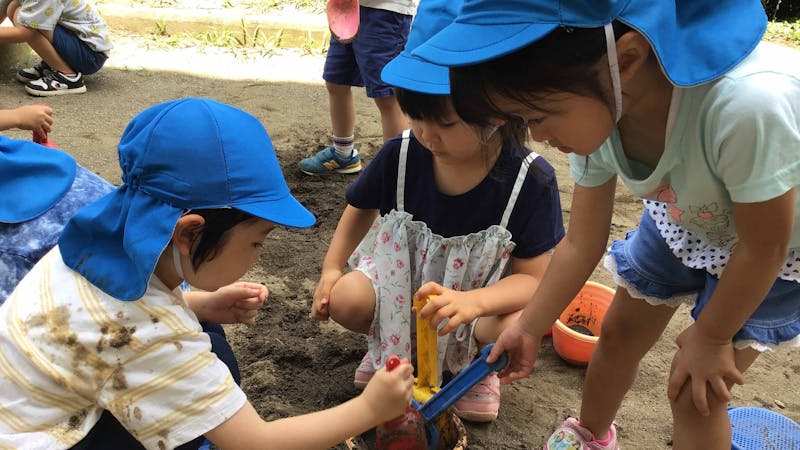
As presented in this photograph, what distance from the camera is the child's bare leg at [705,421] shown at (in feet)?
4.34

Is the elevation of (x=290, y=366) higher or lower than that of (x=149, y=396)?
lower

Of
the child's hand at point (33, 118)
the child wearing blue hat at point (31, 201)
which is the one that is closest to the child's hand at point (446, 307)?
the child wearing blue hat at point (31, 201)

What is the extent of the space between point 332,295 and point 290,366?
30 cm

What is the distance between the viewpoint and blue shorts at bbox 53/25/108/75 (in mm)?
4059

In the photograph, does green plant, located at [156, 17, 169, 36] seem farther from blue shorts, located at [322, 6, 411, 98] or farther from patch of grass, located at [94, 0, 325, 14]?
blue shorts, located at [322, 6, 411, 98]

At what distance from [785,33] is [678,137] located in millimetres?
5145

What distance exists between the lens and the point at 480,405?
1.89 metres

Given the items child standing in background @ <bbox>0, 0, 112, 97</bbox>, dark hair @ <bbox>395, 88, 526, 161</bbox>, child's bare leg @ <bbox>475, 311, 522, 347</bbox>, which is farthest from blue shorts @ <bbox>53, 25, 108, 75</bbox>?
child's bare leg @ <bbox>475, 311, 522, 347</bbox>

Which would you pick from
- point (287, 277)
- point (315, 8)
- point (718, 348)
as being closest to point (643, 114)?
point (718, 348)

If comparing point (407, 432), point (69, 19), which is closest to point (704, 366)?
point (407, 432)

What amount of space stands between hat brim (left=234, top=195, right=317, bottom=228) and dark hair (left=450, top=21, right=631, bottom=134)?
38 cm

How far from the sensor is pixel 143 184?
1181 millimetres

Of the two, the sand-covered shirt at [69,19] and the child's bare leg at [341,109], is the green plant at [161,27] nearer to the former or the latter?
the sand-covered shirt at [69,19]

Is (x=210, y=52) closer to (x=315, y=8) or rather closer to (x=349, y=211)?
(x=315, y=8)
